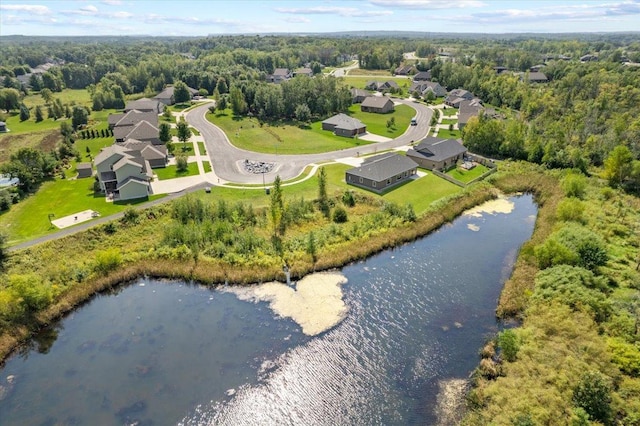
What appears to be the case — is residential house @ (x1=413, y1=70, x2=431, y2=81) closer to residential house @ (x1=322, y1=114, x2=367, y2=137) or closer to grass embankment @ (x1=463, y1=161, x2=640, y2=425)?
residential house @ (x1=322, y1=114, x2=367, y2=137)

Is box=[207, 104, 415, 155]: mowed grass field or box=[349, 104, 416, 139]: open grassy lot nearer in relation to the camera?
box=[207, 104, 415, 155]: mowed grass field

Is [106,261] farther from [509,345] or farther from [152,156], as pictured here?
[509,345]

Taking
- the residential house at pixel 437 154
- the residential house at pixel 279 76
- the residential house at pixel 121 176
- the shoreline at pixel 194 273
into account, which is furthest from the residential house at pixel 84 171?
the residential house at pixel 279 76

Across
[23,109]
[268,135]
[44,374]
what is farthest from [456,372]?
[23,109]

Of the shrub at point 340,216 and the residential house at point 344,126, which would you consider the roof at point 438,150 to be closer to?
the residential house at point 344,126

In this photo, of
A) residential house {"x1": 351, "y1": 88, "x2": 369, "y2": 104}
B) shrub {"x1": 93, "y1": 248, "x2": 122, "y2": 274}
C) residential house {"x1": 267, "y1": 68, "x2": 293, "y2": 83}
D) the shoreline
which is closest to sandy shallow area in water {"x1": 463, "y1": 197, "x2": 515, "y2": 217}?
the shoreline

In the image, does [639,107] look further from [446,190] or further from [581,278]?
[581,278]
